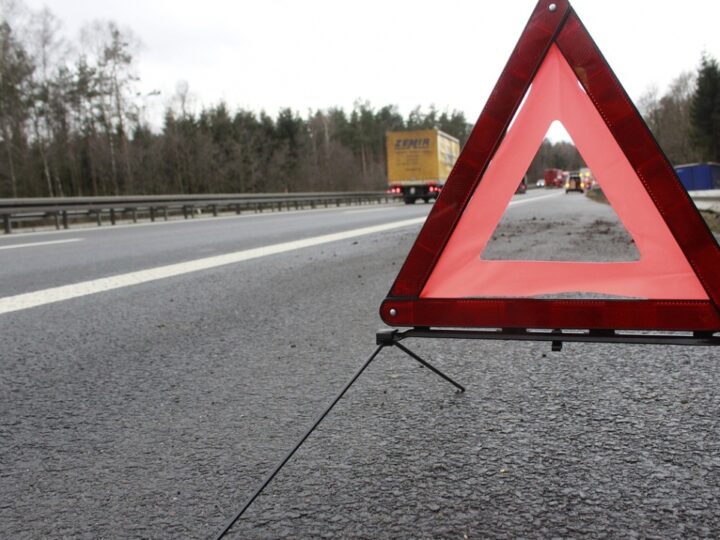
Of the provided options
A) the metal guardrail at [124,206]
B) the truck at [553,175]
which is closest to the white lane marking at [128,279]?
the truck at [553,175]

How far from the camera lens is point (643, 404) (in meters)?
2.20

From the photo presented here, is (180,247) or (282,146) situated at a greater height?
(282,146)

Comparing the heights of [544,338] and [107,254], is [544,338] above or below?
above

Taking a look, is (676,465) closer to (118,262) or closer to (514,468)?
(514,468)

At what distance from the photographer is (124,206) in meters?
18.5

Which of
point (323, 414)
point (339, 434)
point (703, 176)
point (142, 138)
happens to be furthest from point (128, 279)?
point (142, 138)

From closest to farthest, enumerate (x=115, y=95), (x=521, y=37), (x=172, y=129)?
1. (x=521, y=37)
2. (x=115, y=95)
3. (x=172, y=129)

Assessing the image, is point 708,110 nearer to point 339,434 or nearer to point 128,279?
point 128,279

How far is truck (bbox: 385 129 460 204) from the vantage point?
3428 centimetres

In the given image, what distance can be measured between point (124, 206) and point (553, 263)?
727 inches

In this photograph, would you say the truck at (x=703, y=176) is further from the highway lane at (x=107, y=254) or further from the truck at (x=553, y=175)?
the highway lane at (x=107, y=254)

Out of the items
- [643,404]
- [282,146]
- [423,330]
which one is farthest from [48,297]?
[282,146]

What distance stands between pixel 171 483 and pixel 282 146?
69.6 metres

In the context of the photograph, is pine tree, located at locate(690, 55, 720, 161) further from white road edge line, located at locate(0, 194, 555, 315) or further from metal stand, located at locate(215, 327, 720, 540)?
metal stand, located at locate(215, 327, 720, 540)
